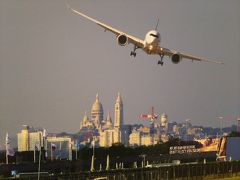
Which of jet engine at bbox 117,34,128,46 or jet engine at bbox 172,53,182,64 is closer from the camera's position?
jet engine at bbox 117,34,128,46

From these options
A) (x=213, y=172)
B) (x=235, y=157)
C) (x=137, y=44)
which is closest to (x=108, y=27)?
(x=137, y=44)

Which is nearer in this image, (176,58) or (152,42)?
(152,42)

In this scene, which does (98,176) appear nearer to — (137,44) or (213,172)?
(213,172)

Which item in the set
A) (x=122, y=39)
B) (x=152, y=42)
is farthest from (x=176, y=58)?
(x=122, y=39)

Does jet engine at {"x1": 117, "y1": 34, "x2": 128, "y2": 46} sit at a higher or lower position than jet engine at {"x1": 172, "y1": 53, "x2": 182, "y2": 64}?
higher

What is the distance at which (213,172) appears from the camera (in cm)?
9750

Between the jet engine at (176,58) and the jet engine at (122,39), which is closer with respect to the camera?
the jet engine at (122,39)

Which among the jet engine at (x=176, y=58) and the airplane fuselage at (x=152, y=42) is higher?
the airplane fuselage at (x=152, y=42)

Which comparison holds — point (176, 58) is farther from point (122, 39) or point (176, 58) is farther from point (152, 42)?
point (122, 39)

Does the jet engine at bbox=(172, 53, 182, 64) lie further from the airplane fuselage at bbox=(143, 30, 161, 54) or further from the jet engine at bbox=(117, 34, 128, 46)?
the jet engine at bbox=(117, 34, 128, 46)

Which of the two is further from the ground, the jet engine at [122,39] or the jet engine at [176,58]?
the jet engine at [122,39]

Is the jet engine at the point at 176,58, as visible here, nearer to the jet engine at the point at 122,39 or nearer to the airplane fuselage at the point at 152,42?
the airplane fuselage at the point at 152,42

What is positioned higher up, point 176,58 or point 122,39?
point 122,39

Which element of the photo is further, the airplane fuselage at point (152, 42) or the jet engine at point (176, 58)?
the jet engine at point (176, 58)
